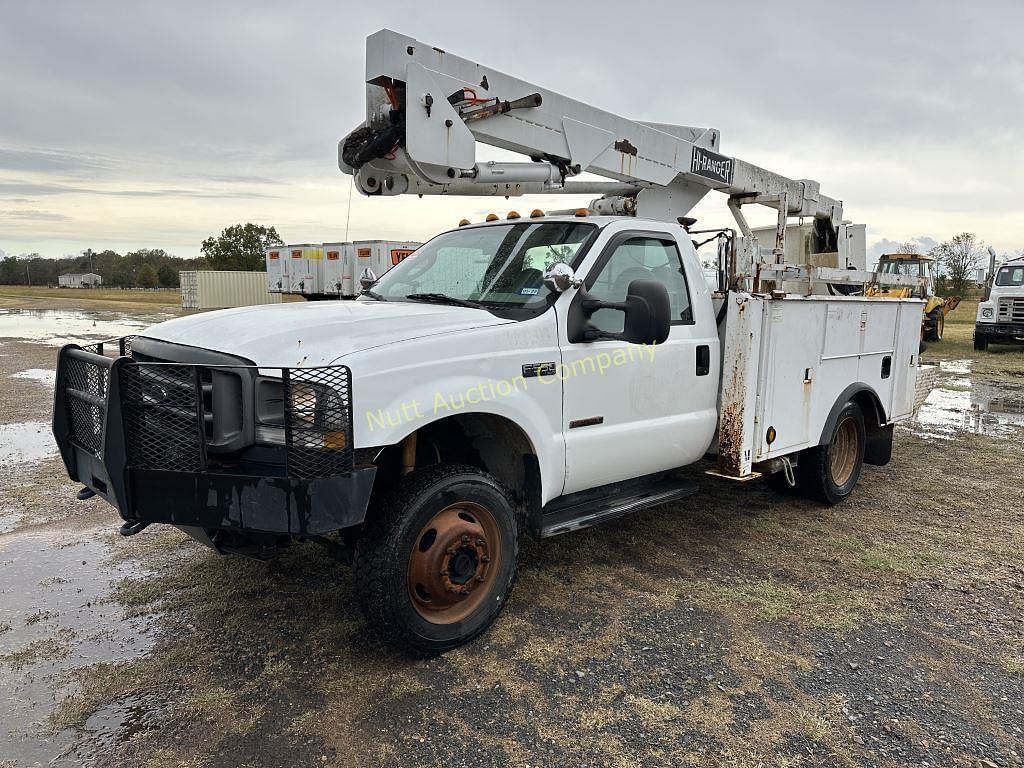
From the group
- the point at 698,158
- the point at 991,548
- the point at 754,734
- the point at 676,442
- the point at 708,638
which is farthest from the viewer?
the point at 698,158

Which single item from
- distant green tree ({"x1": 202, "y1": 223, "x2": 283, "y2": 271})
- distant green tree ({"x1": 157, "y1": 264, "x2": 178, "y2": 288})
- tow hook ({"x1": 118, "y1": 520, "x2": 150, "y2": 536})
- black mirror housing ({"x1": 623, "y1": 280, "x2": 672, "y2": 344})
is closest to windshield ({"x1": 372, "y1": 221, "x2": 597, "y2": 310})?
black mirror housing ({"x1": 623, "y1": 280, "x2": 672, "y2": 344})

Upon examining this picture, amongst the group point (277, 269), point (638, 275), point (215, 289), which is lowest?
point (215, 289)

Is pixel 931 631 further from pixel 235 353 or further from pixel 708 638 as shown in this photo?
pixel 235 353

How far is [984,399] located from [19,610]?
12.7 meters

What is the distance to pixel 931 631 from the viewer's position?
373 cm

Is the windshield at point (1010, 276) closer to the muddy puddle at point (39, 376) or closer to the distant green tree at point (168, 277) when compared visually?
the muddy puddle at point (39, 376)

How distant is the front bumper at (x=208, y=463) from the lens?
283cm

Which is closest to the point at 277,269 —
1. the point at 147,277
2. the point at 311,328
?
the point at 311,328

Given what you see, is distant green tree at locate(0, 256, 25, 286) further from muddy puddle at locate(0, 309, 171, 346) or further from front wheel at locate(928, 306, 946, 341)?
front wheel at locate(928, 306, 946, 341)

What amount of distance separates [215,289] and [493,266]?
1570 inches

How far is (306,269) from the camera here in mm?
23500

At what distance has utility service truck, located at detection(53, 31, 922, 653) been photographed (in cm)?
293

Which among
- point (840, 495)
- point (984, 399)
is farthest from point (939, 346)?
point (840, 495)

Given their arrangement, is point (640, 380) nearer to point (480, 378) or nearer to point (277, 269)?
point (480, 378)
